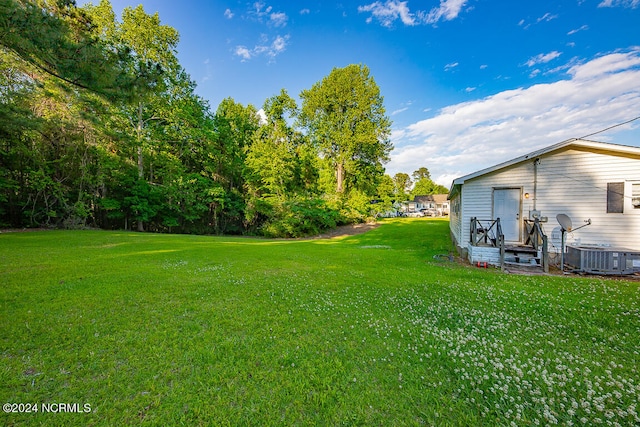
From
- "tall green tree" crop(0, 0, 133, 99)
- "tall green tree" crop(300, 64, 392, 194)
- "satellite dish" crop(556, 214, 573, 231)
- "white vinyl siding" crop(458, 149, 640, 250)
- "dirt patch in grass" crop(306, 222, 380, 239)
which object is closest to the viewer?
"tall green tree" crop(0, 0, 133, 99)

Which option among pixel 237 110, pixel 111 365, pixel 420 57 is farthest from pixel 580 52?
pixel 237 110

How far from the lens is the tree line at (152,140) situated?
6.05m

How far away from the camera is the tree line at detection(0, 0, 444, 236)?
6.05m

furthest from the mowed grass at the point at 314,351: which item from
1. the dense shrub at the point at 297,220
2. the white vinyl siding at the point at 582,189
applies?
the dense shrub at the point at 297,220

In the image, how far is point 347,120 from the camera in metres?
29.8

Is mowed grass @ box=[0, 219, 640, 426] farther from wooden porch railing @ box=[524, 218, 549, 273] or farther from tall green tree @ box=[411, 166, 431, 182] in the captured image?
tall green tree @ box=[411, 166, 431, 182]

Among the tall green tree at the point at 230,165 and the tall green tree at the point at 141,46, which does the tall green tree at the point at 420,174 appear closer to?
the tall green tree at the point at 230,165

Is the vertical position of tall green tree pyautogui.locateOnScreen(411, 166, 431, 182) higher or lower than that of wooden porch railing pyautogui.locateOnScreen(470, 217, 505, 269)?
higher

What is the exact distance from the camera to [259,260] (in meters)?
9.06

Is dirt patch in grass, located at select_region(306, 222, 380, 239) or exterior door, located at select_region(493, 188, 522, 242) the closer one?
exterior door, located at select_region(493, 188, 522, 242)

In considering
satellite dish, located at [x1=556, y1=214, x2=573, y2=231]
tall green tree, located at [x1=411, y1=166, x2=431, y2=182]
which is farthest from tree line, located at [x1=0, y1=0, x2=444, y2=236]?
tall green tree, located at [x1=411, y1=166, x2=431, y2=182]

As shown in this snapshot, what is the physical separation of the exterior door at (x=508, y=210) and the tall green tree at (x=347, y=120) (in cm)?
2029

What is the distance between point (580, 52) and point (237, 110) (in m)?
30.2

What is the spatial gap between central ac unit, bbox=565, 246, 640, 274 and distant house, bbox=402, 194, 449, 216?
54752 mm
